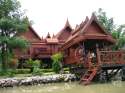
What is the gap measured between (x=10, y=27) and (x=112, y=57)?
883 cm

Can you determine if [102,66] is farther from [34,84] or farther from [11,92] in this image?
[11,92]

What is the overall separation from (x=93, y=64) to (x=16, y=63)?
388 inches

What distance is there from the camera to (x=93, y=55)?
25.1m

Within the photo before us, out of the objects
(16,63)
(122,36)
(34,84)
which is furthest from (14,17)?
(122,36)

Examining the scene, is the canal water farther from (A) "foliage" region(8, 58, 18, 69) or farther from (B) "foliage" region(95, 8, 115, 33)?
(B) "foliage" region(95, 8, 115, 33)

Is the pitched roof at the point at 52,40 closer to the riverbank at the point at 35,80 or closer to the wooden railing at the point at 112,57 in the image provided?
the riverbank at the point at 35,80

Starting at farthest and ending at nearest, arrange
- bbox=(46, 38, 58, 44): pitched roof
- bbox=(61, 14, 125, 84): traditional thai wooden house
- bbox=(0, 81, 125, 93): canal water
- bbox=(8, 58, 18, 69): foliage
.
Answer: bbox=(46, 38, 58, 44): pitched roof
bbox=(8, 58, 18, 69): foliage
bbox=(61, 14, 125, 84): traditional thai wooden house
bbox=(0, 81, 125, 93): canal water

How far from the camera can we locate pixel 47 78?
23.2 meters

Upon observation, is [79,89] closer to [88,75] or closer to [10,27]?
[88,75]

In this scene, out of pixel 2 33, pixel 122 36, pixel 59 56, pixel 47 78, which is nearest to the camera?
pixel 47 78

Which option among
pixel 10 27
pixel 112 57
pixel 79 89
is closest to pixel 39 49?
pixel 10 27

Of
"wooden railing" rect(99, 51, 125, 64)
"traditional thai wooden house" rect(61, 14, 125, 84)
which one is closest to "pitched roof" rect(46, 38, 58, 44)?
"traditional thai wooden house" rect(61, 14, 125, 84)

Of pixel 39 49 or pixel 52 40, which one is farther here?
pixel 52 40

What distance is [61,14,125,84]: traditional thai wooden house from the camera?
71.8 feet
